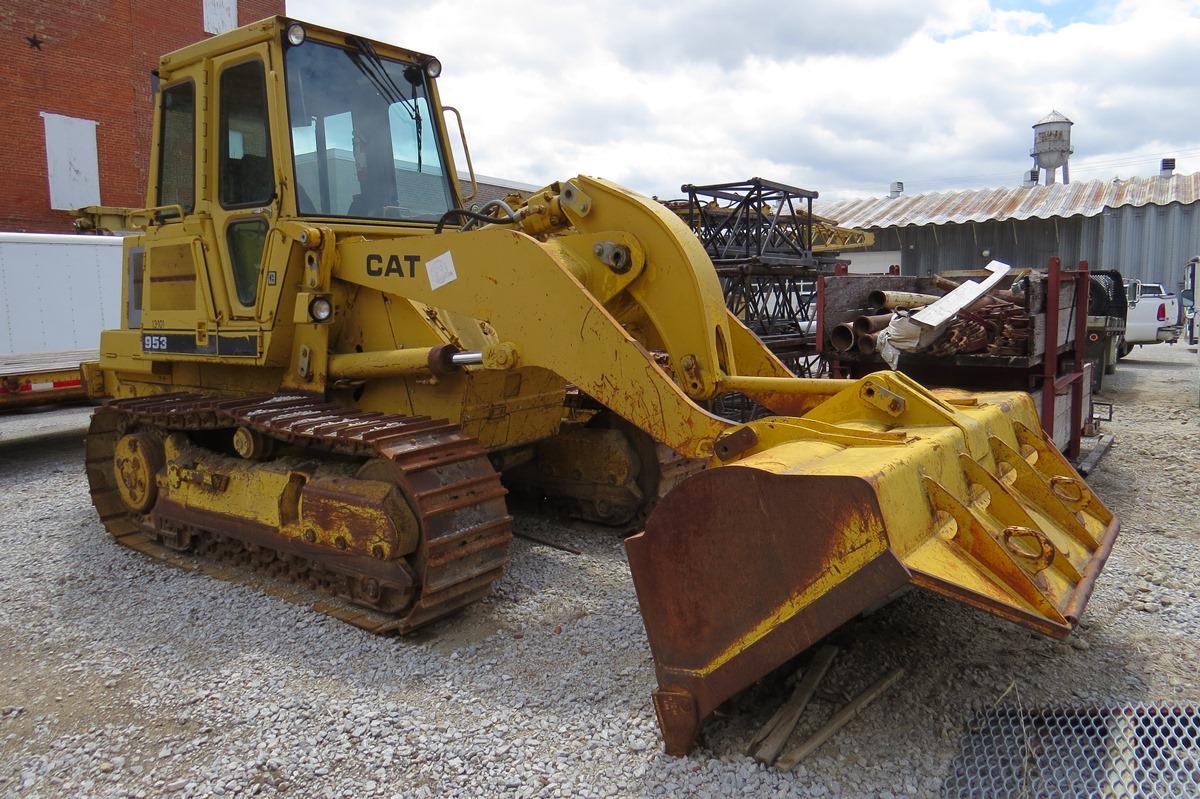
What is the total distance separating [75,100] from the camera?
17469mm

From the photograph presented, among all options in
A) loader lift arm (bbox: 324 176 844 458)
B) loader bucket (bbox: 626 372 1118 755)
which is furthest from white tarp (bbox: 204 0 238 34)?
loader bucket (bbox: 626 372 1118 755)

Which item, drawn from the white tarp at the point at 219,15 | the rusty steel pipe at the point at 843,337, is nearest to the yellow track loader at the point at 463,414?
the rusty steel pipe at the point at 843,337

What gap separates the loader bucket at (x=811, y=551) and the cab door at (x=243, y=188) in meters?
3.08

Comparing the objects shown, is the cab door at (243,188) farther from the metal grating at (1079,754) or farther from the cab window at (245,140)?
the metal grating at (1079,754)

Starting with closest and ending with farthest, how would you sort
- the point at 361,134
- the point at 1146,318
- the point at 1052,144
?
the point at 361,134 → the point at 1146,318 → the point at 1052,144

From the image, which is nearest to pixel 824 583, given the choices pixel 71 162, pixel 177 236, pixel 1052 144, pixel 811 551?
pixel 811 551

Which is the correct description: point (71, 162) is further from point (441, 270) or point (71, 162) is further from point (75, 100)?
point (441, 270)

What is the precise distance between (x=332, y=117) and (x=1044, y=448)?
4297mm

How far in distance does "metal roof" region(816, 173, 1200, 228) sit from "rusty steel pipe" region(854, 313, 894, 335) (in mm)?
17566

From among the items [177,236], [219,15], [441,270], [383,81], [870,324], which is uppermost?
[219,15]

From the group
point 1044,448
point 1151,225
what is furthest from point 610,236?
point 1151,225

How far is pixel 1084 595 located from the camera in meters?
3.12

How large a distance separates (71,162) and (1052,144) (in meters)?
31.6

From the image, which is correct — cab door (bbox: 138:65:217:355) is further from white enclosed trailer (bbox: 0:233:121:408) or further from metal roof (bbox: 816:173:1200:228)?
metal roof (bbox: 816:173:1200:228)
